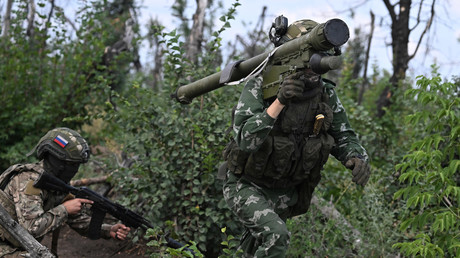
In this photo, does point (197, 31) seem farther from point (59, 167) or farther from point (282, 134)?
point (282, 134)

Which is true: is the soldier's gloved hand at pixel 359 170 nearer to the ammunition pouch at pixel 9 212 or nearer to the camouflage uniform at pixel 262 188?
the camouflage uniform at pixel 262 188

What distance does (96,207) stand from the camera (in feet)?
14.0

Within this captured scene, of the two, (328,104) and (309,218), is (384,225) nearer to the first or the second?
(309,218)

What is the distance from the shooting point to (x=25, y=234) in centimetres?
358

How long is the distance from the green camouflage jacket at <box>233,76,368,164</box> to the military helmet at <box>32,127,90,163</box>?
1.38 m

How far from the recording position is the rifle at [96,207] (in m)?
3.93

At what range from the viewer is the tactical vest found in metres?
3.33

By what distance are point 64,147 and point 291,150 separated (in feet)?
5.90

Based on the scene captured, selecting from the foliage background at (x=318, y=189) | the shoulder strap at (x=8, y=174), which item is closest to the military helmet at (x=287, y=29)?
the foliage background at (x=318, y=189)

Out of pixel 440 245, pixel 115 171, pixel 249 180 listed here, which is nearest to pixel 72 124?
pixel 115 171

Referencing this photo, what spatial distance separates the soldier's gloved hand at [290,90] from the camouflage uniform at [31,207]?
2.01 meters

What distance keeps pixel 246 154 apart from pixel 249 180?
7.8 inches

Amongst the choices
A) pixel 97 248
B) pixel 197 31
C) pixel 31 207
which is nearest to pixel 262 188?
pixel 31 207

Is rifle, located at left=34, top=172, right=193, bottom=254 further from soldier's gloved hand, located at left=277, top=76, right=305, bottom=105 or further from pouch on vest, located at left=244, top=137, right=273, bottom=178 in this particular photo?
soldier's gloved hand, located at left=277, top=76, right=305, bottom=105
